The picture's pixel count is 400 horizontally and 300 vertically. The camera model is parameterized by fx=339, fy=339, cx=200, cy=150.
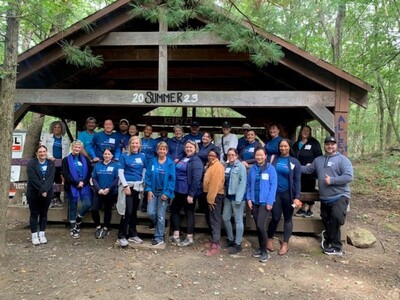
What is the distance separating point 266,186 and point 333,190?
4.00 ft

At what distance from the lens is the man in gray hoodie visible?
5520 mm

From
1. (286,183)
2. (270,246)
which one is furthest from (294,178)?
(270,246)

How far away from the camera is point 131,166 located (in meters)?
5.69

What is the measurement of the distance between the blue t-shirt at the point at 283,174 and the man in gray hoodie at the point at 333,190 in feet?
2.05

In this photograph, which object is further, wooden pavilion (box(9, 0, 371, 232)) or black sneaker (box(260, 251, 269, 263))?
wooden pavilion (box(9, 0, 371, 232))

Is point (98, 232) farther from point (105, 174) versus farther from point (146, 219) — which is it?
point (105, 174)

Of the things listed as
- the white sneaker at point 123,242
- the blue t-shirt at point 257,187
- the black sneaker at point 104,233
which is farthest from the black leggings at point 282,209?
the black sneaker at point 104,233

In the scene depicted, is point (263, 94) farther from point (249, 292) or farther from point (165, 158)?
point (249, 292)

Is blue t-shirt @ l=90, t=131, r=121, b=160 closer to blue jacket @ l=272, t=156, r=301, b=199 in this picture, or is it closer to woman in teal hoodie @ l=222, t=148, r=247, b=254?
woman in teal hoodie @ l=222, t=148, r=247, b=254

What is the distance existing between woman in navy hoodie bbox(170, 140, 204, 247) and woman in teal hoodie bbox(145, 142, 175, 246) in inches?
6.3

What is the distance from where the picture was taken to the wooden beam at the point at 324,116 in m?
5.87

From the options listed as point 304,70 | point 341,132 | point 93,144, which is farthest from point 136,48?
point 341,132

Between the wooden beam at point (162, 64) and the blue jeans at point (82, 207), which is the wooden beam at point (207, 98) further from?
the blue jeans at point (82, 207)

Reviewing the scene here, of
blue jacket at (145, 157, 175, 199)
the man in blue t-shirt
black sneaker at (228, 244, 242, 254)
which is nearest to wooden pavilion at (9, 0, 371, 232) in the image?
the man in blue t-shirt
